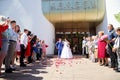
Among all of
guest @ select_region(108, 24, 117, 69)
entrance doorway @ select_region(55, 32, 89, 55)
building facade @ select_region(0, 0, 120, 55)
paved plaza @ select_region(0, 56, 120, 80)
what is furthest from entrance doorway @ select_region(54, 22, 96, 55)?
paved plaza @ select_region(0, 56, 120, 80)

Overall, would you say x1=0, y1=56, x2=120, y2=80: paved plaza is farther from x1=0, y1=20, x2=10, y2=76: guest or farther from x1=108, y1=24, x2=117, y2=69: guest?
x1=0, y1=20, x2=10, y2=76: guest

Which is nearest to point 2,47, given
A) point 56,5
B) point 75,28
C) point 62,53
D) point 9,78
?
point 9,78

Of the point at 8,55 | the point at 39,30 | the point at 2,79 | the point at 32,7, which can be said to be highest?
the point at 32,7

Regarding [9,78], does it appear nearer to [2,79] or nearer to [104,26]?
[2,79]

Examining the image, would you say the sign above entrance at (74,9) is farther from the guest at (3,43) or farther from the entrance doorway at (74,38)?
the guest at (3,43)

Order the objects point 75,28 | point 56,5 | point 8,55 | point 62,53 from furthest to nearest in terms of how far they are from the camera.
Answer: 1. point 75,28
2. point 56,5
3. point 62,53
4. point 8,55

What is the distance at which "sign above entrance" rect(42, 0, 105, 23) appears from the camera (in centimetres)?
2252

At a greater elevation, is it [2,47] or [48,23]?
[48,23]

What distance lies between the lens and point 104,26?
907 inches

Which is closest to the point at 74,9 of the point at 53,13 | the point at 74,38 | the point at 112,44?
the point at 53,13

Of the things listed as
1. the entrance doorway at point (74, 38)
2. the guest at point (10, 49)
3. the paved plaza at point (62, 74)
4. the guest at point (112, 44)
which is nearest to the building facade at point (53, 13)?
the entrance doorway at point (74, 38)

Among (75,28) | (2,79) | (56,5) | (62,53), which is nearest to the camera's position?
(2,79)

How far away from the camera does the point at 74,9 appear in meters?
22.6

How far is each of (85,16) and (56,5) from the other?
8.99 ft
